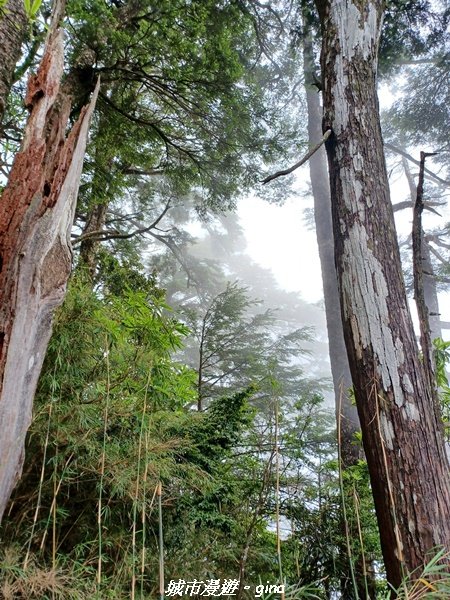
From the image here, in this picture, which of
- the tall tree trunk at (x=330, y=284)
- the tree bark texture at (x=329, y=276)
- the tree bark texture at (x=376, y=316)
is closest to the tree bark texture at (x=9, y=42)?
the tree bark texture at (x=376, y=316)

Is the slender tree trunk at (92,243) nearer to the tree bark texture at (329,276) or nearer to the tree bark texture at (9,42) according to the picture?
the tree bark texture at (9,42)

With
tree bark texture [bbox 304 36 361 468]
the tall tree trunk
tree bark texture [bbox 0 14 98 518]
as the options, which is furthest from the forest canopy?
tree bark texture [bbox 304 36 361 468]

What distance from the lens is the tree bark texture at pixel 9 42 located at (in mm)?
2579

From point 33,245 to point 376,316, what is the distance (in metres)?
1.63

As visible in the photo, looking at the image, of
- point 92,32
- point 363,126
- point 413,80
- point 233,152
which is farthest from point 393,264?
point 413,80

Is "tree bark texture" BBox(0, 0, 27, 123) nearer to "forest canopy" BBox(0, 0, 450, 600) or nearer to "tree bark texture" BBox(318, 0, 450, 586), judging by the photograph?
"forest canopy" BBox(0, 0, 450, 600)

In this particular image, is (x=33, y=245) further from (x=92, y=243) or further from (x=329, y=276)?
(x=329, y=276)

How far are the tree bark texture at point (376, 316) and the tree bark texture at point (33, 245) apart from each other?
1.32 m

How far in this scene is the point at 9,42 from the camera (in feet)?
8.66

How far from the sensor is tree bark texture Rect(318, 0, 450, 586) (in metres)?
1.54

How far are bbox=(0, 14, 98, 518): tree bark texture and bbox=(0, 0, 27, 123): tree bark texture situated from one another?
0.98 metres

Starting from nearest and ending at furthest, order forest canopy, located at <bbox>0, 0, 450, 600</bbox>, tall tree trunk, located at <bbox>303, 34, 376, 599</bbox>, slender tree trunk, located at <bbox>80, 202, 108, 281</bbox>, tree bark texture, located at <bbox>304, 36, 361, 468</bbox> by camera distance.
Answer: forest canopy, located at <bbox>0, 0, 450, 600</bbox> → slender tree trunk, located at <bbox>80, 202, 108, 281</bbox> → tall tree trunk, located at <bbox>303, 34, 376, 599</bbox> → tree bark texture, located at <bbox>304, 36, 361, 468</bbox>

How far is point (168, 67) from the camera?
11.3ft

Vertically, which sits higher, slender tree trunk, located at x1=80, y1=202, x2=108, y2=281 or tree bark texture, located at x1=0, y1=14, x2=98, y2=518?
→ slender tree trunk, located at x1=80, y1=202, x2=108, y2=281
